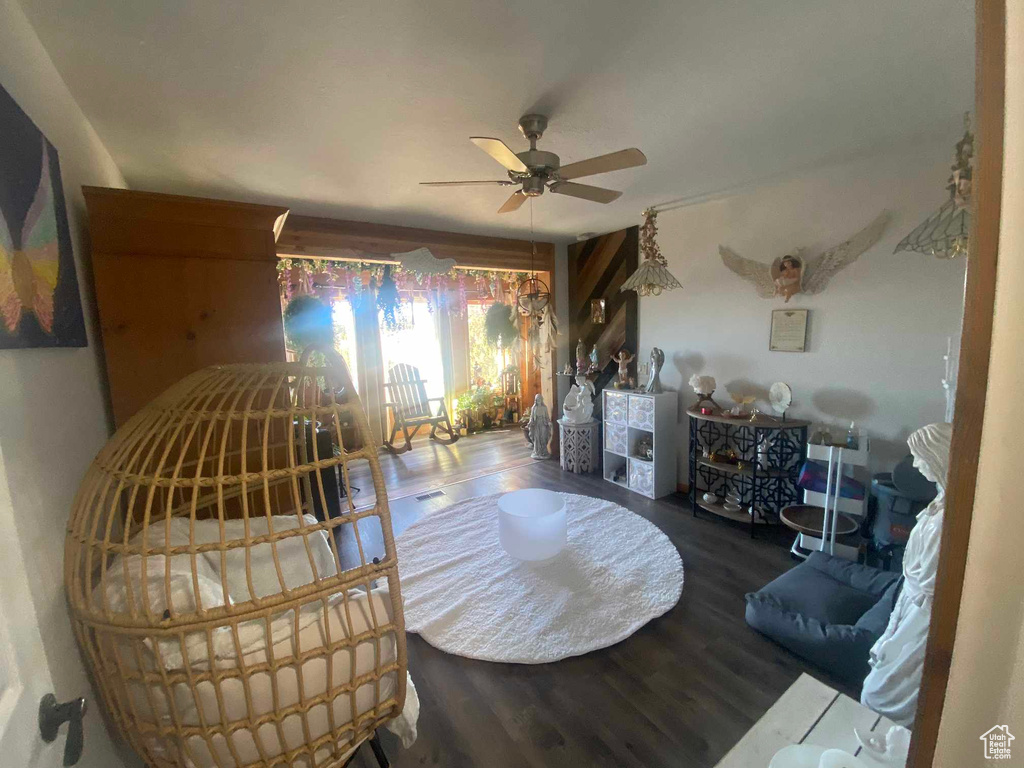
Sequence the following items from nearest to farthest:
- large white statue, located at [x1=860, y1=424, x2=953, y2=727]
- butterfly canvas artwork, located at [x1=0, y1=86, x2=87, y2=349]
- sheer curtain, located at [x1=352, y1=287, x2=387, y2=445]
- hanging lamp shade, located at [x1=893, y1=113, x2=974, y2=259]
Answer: butterfly canvas artwork, located at [x1=0, y1=86, x2=87, y2=349]
large white statue, located at [x1=860, y1=424, x2=953, y2=727]
hanging lamp shade, located at [x1=893, y1=113, x2=974, y2=259]
sheer curtain, located at [x1=352, y1=287, x2=387, y2=445]

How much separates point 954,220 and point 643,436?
7.87 feet

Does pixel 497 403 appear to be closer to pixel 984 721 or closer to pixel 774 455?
pixel 774 455

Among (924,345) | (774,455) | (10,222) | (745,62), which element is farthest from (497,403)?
(10,222)

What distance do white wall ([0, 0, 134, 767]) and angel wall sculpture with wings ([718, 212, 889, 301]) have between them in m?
3.40

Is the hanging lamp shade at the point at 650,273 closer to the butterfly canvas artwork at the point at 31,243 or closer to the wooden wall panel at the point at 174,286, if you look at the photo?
the wooden wall panel at the point at 174,286

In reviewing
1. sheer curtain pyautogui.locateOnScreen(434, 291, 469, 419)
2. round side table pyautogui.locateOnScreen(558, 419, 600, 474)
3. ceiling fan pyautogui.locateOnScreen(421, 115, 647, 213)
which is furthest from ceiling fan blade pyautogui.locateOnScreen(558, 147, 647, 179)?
sheer curtain pyautogui.locateOnScreen(434, 291, 469, 419)

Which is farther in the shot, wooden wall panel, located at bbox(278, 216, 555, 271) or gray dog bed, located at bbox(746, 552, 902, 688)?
wooden wall panel, located at bbox(278, 216, 555, 271)

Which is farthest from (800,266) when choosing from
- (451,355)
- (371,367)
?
(371,367)

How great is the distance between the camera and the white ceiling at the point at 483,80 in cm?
115

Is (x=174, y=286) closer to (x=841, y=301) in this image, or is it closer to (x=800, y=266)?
(x=800, y=266)

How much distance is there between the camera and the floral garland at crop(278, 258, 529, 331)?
3889 mm

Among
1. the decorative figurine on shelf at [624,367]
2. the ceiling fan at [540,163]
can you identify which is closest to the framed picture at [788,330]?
the decorative figurine on shelf at [624,367]

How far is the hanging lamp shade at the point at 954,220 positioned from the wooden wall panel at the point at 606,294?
2.20 metres

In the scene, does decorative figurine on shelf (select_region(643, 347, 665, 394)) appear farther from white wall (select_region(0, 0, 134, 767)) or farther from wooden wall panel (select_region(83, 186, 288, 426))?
white wall (select_region(0, 0, 134, 767))
